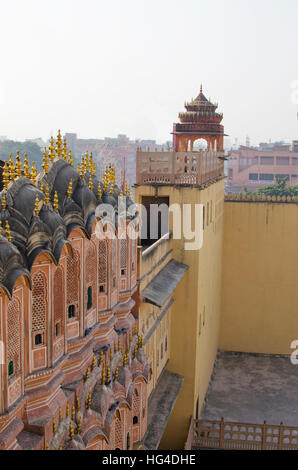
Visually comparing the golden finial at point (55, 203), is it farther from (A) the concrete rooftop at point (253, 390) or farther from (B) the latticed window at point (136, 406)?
(A) the concrete rooftop at point (253, 390)

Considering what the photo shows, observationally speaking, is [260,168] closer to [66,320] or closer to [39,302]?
[66,320]

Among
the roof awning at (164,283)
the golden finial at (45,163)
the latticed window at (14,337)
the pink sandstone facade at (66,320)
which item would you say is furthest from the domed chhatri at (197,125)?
the latticed window at (14,337)

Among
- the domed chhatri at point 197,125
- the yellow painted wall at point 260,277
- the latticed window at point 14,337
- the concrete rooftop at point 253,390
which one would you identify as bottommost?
the concrete rooftop at point 253,390

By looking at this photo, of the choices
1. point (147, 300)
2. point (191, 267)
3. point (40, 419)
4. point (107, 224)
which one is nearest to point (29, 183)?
point (107, 224)

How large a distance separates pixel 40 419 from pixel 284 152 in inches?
2598

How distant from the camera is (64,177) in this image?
27.2 ft

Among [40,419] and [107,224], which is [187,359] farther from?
[40,419]

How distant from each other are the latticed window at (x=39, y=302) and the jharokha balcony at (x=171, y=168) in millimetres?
8102

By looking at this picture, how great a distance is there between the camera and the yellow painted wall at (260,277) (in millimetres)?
21594

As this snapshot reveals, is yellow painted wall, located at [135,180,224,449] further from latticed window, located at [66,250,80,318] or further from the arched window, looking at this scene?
the arched window

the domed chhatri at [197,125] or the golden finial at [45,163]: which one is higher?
the domed chhatri at [197,125]

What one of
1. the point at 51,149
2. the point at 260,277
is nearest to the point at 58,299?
the point at 51,149

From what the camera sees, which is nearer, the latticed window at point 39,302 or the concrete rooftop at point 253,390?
the latticed window at point 39,302

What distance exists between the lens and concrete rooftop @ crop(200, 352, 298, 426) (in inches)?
678
